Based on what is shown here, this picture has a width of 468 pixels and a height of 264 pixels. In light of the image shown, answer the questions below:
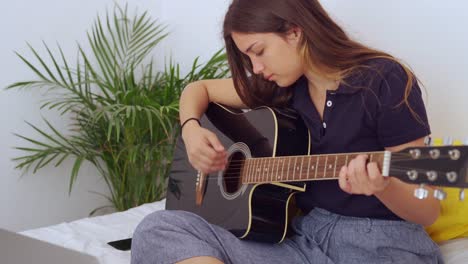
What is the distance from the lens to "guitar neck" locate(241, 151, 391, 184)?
0.99 metres

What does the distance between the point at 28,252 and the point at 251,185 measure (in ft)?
2.22

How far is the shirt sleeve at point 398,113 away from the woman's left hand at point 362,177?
20cm

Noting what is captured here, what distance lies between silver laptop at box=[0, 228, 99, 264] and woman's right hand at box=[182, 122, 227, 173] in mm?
723

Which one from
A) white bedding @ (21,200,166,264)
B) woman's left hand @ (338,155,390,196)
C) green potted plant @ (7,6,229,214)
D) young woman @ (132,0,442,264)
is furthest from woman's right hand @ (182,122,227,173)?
green potted plant @ (7,6,229,214)

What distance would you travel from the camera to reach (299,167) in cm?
121

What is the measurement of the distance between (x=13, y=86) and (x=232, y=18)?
3.84 ft

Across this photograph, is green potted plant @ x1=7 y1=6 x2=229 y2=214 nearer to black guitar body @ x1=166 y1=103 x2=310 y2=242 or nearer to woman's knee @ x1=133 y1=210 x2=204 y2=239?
black guitar body @ x1=166 y1=103 x2=310 y2=242

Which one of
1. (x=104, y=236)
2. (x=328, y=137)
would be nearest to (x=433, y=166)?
(x=328, y=137)

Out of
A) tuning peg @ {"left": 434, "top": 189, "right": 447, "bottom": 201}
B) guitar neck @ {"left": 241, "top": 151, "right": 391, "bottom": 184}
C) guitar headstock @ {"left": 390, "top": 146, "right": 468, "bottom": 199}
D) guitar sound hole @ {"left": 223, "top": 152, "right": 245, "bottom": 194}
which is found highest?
guitar headstock @ {"left": 390, "top": 146, "right": 468, "bottom": 199}

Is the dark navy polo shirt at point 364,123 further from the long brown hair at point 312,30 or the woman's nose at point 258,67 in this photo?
the woman's nose at point 258,67

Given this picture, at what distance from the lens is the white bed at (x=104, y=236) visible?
145 centimetres

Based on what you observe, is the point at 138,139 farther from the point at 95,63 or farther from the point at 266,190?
the point at 266,190

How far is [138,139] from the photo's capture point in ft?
7.64

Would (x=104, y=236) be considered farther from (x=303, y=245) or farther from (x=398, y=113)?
(x=398, y=113)
